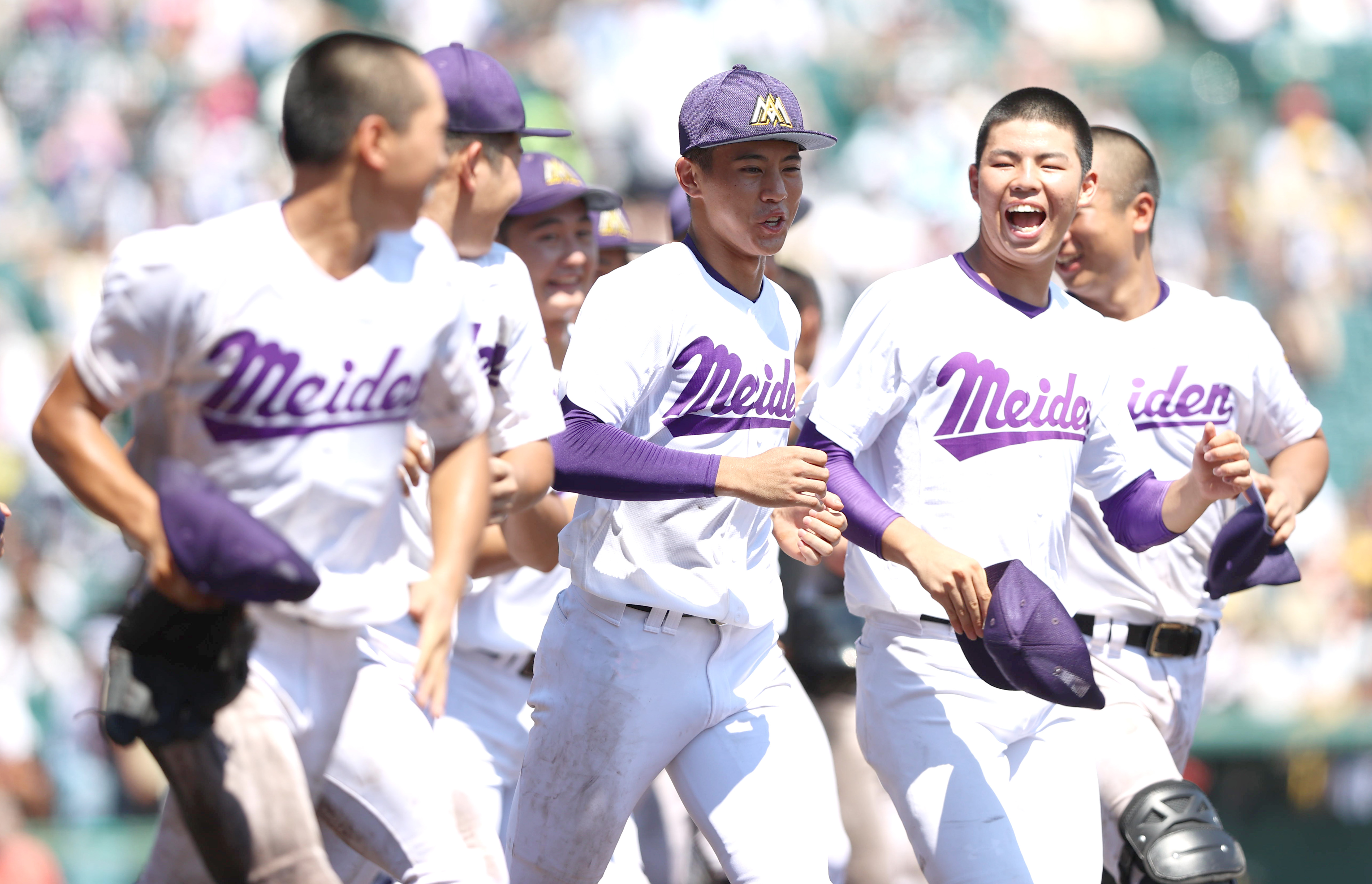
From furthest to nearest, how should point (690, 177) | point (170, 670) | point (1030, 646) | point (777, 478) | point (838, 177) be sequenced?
point (838, 177), point (690, 177), point (1030, 646), point (777, 478), point (170, 670)

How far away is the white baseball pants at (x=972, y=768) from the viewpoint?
3.90 m

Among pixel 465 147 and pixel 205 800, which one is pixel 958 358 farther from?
pixel 205 800

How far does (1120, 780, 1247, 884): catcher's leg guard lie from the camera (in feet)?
14.5

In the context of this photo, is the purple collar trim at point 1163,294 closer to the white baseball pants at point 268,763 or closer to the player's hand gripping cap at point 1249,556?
the player's hand gripping cap at point 1249,556

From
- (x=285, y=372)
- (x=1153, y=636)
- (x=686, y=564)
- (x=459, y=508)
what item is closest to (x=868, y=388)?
(x=686, y=564)

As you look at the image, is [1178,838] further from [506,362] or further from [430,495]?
[430,495]

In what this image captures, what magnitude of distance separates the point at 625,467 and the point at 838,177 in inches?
433

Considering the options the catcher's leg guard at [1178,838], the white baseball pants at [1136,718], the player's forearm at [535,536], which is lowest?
the catcher's leg guard at [1178,838]

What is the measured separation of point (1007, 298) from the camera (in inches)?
167

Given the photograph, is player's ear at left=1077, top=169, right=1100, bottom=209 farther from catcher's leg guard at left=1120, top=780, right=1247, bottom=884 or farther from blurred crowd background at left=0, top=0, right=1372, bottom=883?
blurred crowd background at left=0, top=0, right=1372, bottom=883

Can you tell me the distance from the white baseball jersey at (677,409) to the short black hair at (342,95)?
1.09 metres

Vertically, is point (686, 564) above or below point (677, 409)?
below

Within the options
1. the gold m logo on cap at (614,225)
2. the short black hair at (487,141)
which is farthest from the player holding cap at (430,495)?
the gold m logo on cap at (614,225)

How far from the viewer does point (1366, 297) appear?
1474 cm
